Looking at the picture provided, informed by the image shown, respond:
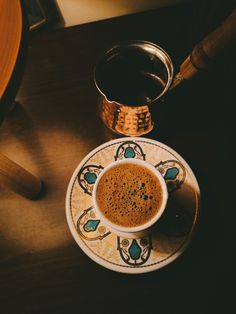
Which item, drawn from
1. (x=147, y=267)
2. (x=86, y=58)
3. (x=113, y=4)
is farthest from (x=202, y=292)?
(x=113, y=4)

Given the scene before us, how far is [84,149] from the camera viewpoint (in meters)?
0.85

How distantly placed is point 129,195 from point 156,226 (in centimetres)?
10

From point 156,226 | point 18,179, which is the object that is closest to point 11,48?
point 18,179

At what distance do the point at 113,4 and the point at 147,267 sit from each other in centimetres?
86

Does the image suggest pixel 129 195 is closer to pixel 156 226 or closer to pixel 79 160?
pixel 156 226

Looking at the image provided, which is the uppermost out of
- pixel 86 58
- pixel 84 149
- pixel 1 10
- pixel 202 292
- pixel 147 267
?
pixel 1 10

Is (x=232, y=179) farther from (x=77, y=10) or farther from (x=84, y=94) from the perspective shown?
(x=77, y=10)

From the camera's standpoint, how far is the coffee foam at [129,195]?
67cm

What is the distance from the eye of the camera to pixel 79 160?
83cm

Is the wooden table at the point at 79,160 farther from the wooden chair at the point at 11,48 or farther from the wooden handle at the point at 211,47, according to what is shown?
the wooden chair at the point at 11,48

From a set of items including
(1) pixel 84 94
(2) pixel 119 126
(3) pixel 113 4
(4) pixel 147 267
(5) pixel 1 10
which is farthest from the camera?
(3) pixel 113 4

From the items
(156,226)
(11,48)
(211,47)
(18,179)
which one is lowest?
(156,226)

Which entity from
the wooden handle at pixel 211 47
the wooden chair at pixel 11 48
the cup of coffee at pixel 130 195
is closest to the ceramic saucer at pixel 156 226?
the cup of coffee at pixel 130 195

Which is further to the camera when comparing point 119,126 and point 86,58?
point 86,58
